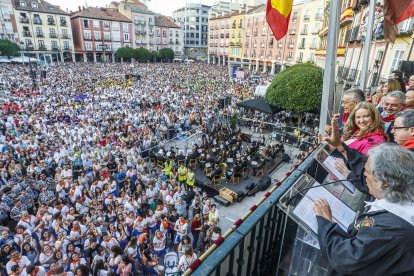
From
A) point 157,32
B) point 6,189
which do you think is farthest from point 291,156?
point 157,32

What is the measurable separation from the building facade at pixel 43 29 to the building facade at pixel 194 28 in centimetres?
3492

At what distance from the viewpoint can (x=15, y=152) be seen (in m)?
12.3

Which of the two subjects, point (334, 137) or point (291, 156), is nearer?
point (334, 137)

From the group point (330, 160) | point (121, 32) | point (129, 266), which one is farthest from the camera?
point (121, 32)

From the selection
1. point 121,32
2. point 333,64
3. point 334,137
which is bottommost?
point 334,137

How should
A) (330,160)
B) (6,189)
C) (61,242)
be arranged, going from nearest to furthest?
1. (330,160)
2. (61,242)
3. (6,189)

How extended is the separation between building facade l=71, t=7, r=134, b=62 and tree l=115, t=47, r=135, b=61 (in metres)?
3.10

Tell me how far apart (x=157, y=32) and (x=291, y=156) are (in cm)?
6092

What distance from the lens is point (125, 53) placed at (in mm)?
57094

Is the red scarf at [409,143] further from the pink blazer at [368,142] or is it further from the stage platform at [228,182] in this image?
the stage platform at [228,182]

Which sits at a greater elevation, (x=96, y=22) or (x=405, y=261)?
(x=96, y=22)

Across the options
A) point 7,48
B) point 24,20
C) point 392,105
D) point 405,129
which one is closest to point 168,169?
point 392,105

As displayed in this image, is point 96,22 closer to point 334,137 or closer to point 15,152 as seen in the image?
point 15,152

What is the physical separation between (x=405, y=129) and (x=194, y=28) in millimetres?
83649
